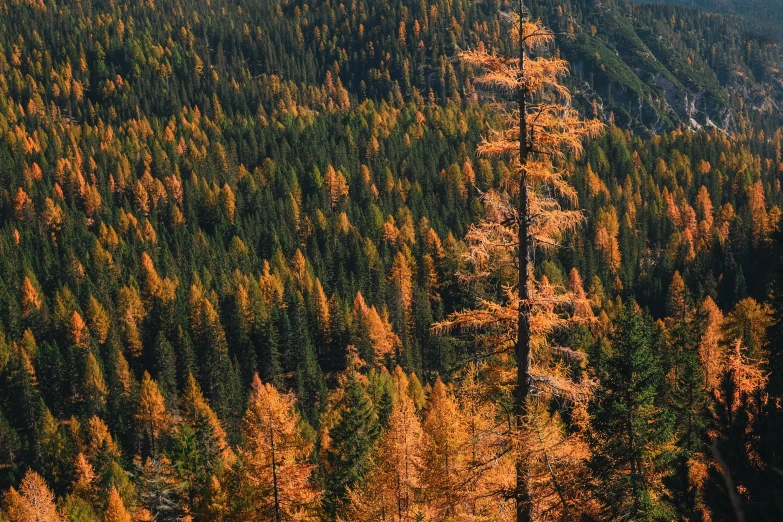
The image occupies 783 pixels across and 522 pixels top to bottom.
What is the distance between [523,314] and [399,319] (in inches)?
3374

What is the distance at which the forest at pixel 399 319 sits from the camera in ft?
41.2

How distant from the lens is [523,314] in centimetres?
1233

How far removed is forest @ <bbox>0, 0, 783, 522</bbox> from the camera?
12.6 meters

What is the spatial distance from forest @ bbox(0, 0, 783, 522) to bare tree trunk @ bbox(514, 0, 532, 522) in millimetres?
74

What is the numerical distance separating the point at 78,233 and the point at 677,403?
131554 mm

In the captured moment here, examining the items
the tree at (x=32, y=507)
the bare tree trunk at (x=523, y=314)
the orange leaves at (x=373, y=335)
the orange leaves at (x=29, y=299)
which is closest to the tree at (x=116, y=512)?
the tree at (x=32, y=507)

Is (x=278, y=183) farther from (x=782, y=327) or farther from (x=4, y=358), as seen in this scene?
(x=782, y=327)

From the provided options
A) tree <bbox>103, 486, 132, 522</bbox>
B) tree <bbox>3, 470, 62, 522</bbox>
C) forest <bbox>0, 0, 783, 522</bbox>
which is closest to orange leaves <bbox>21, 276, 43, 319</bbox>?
forest <bbox>0, 0, 783, 522</bbox>

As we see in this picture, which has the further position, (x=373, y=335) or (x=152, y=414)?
(x=373, y=335)

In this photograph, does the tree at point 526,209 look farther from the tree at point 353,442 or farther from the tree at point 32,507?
the tree at point 32,507

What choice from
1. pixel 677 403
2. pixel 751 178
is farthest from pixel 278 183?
pixel 677 403

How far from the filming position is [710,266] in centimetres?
10969

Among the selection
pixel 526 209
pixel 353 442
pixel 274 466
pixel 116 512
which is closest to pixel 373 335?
pixel 116 512

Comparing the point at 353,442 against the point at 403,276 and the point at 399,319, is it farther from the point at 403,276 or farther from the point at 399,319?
the point at 403,276
